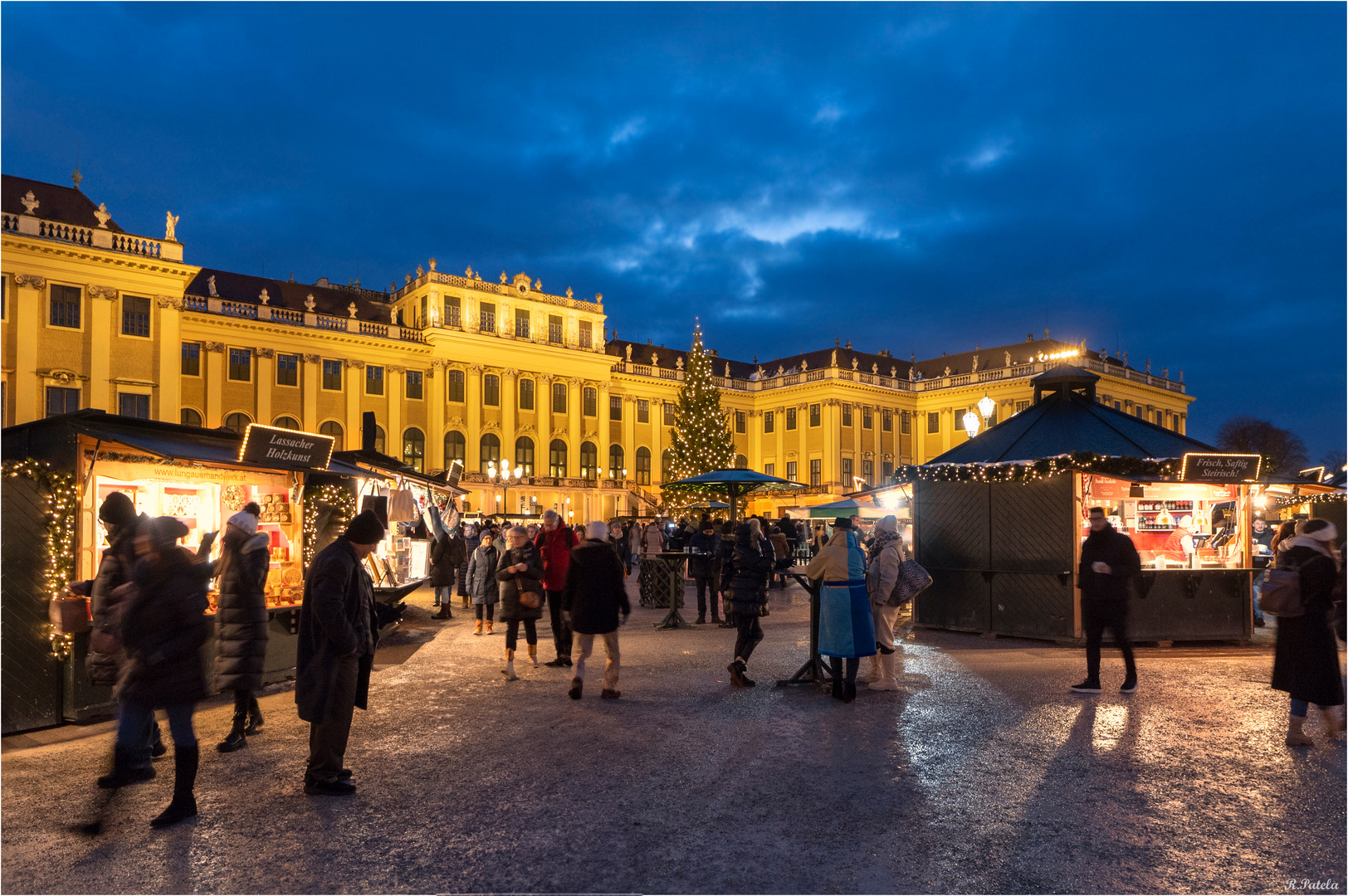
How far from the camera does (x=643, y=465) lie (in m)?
63.2

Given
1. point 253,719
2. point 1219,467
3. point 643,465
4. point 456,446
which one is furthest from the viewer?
point 643,465

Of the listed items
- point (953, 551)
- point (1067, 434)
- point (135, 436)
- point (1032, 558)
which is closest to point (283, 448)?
point (135, 436)

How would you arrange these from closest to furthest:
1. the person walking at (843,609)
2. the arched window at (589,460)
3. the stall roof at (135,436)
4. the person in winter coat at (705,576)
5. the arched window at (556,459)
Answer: the stall roof at (135,436)
the person walking at (843,609)
the person in winter coat at (705,576)
the arched window at (556,459)
the arched window at (589,460)

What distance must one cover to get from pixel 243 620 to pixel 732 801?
359 cm

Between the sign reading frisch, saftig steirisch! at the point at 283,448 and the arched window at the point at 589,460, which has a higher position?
the arched window at the point at 589,460

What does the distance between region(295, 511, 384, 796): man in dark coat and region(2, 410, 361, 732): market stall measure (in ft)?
9.65

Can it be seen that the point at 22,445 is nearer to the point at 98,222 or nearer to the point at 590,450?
the point at 98,222

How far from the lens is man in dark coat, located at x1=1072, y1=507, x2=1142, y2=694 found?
8.20 meters

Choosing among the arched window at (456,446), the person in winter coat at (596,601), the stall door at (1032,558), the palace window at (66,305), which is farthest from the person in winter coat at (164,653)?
the arched window at (456,446)

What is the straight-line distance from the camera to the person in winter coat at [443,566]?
15258mm

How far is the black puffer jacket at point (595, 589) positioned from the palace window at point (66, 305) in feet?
112

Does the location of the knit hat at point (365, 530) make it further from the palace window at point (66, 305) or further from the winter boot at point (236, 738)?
the palace window at point (66, 305)

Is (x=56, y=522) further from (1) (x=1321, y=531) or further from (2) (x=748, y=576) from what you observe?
(1) (x=1321, y=531)

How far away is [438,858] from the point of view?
4.24 metres
